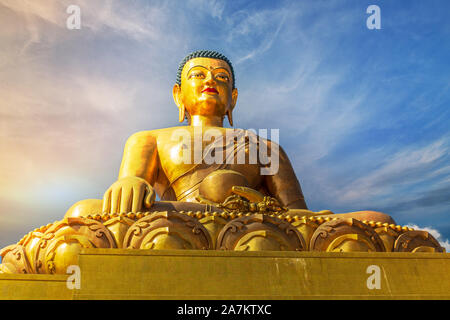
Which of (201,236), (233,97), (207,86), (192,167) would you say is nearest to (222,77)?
(207,86)

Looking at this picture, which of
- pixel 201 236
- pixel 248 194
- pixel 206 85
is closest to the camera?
pixel 201 236

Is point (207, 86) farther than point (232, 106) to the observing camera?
No

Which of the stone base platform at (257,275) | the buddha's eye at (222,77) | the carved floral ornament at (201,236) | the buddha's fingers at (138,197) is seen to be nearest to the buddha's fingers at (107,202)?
the buddha's fingers at (138,197)

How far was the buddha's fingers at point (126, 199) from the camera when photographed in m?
4.29

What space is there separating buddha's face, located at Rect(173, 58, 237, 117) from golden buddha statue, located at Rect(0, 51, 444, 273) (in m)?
0.01

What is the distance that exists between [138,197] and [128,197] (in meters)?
0.10

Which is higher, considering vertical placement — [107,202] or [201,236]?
[107,202]

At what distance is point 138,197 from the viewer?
435 centimetres

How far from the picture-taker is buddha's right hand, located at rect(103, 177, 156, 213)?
4320 millimetres

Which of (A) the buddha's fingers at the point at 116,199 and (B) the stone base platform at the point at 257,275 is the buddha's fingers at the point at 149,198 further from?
(B) the stone base platform at the point at 257,275

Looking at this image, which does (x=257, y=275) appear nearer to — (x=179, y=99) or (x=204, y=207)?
(x=204, y=207)
